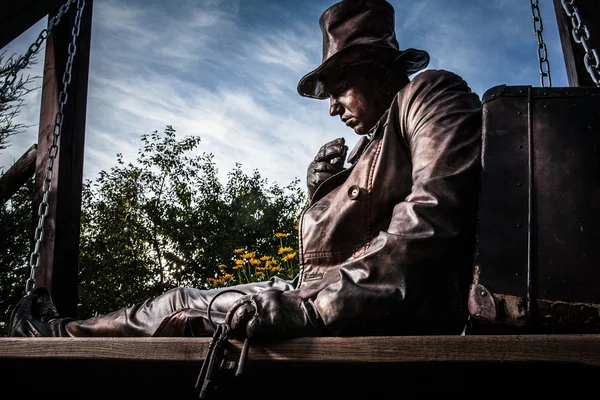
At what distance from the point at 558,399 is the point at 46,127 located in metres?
3.31

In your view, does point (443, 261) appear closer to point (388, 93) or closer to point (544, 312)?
point (544, 312)

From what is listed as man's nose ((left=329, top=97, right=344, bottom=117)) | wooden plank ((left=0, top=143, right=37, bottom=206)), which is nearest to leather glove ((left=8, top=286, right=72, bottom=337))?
man's nose ((left=329, top=97, right=344, bottom=117))

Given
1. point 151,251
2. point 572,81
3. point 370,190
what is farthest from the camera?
point 151,251

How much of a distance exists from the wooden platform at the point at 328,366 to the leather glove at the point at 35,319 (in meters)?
0.33

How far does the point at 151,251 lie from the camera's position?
970cm

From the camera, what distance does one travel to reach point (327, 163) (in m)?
2.62

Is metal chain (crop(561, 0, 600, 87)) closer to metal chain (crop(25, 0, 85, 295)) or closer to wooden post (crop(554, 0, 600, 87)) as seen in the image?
wooden post (crop(554, 0, 600, 87))

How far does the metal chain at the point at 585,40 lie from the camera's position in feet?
8.39

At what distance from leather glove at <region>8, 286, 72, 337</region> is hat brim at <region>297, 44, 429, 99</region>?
5.11 ft

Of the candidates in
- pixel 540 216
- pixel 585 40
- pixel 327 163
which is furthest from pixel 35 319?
pixel 585 40

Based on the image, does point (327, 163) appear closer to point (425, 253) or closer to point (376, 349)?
point (425, 253)

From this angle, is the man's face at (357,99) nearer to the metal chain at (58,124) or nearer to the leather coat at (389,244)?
the leather coat at (389,244)

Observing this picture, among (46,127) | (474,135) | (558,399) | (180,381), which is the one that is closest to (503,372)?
(558,399)

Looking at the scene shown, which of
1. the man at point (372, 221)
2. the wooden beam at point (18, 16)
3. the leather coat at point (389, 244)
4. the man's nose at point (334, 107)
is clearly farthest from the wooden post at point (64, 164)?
the man's nose at point (334, 107)
